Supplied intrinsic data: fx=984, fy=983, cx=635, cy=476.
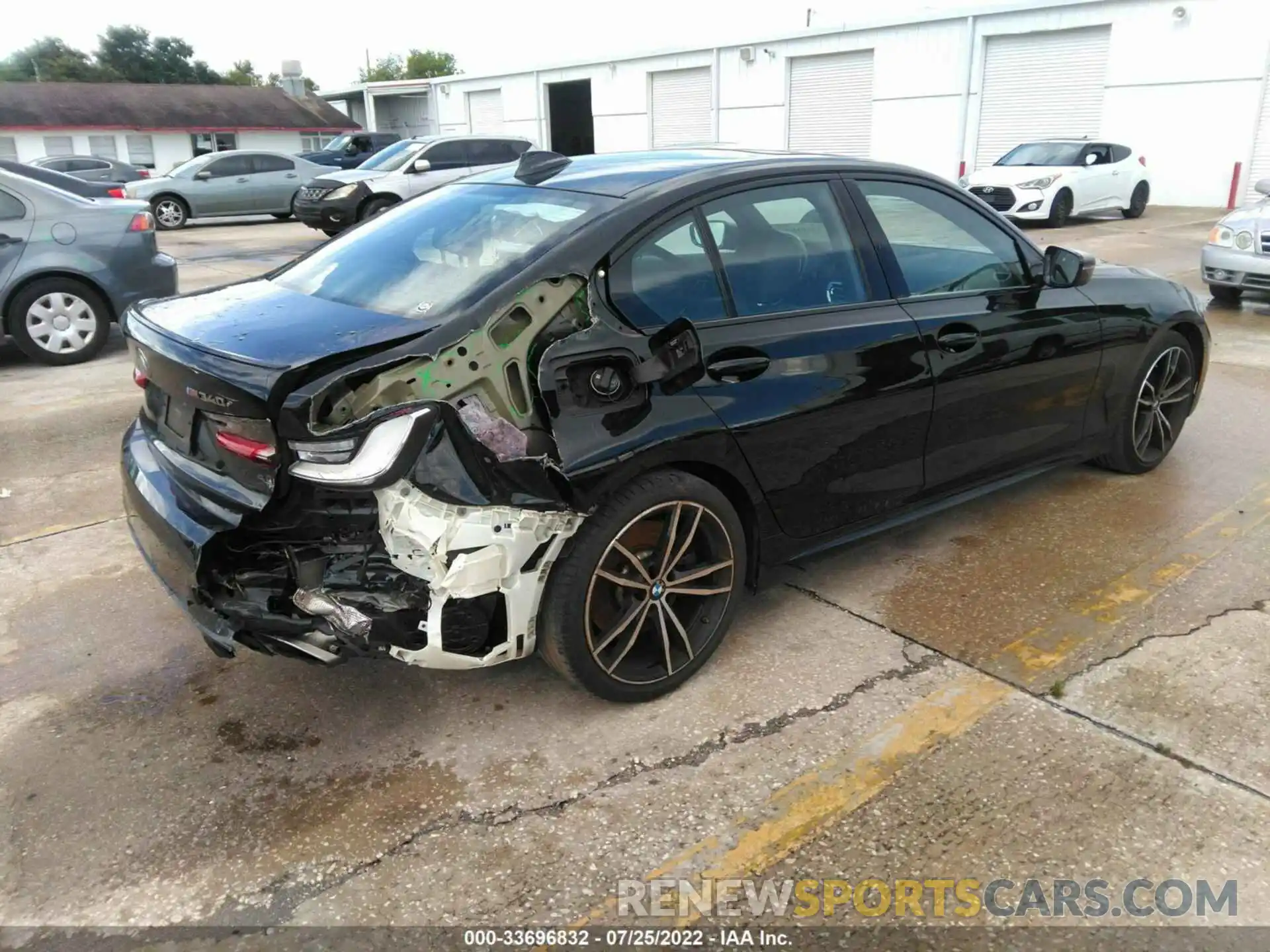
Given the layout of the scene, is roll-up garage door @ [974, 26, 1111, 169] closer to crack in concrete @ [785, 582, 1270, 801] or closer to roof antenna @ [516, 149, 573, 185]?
crack in concrete @ [785, 582, 1270, 801]

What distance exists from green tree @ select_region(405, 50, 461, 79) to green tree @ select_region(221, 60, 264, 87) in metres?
15.7

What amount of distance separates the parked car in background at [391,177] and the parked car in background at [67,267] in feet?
26.6

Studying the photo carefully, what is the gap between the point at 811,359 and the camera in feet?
10.9

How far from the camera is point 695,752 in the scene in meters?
2.95

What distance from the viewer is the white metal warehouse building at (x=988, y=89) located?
65.1ft

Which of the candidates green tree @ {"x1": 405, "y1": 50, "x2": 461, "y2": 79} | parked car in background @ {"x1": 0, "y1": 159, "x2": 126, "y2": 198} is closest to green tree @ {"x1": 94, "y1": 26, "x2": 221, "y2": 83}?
green tree @ {"x1": 405, "y1": 50, "x2": 461, "y2": 79}

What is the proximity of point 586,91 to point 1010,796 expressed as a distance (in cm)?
3661

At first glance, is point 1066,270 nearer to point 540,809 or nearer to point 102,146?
point 540,809

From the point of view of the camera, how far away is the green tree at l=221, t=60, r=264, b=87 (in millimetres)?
81938

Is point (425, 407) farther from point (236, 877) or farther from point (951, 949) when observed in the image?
point (951, 949)

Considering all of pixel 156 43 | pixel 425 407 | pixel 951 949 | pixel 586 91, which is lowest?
pixel 951 949

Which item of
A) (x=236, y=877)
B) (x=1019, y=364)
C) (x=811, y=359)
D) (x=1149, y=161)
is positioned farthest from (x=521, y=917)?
(x=1149, y=161)

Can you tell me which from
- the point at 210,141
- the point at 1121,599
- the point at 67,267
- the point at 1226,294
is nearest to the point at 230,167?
the point at 67,267

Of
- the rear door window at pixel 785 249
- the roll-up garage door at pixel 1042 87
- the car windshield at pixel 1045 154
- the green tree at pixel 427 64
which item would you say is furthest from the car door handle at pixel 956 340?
the green tree at pixel 427 64
